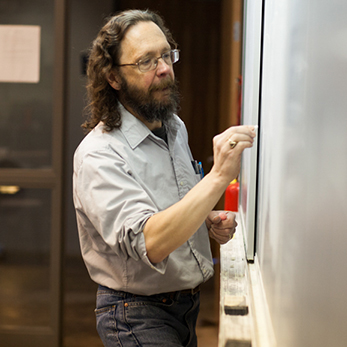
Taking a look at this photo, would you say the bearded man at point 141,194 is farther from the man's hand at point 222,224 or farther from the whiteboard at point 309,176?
the whiteboard at point 309,176

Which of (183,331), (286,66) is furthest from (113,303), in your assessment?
(286,66)

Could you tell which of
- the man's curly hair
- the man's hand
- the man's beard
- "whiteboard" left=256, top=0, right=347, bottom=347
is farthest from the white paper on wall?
"whiteboard" left=256, top=0, right=347, bottom=347

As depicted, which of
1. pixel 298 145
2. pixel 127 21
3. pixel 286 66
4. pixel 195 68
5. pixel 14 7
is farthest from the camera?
pixel 195 68

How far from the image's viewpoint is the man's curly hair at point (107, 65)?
1132mm

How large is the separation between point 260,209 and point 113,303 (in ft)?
1.55

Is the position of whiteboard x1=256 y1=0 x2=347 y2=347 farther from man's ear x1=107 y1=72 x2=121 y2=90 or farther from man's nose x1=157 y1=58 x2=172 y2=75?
man's ear x1=107 y1=72 x2=121 y2=90

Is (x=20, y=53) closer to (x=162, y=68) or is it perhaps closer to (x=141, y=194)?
(x=162, y=68)

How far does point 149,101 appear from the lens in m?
1.12

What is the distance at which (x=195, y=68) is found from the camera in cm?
313

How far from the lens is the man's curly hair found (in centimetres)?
113

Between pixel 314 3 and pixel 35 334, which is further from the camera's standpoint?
pixel 35 334

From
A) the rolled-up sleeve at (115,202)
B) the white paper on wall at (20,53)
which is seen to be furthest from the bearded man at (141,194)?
the white paper on wall at (20,53)

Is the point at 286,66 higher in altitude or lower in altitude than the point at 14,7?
lower

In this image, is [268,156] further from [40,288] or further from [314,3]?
[40,288]
